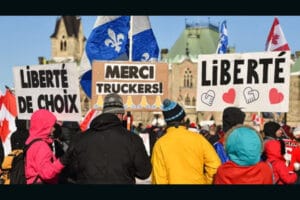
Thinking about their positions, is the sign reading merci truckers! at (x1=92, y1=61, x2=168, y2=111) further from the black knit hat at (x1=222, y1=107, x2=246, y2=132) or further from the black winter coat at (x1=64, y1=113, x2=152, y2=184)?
the black winter coat at (x1=64, y1=113, x2=152, y2=184)

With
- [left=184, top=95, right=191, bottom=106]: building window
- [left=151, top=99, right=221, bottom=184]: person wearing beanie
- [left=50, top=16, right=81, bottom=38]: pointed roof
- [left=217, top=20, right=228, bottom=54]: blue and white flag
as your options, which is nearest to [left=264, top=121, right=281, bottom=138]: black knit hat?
[left=151, top=99, right=221, bottom=184]: person wearing beanie

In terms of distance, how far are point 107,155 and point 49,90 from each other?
11.3 ft

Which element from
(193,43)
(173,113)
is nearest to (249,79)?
(173,113)

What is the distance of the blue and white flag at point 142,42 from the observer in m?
10.6

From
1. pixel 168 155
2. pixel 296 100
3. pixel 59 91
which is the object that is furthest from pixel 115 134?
pixel 296 100

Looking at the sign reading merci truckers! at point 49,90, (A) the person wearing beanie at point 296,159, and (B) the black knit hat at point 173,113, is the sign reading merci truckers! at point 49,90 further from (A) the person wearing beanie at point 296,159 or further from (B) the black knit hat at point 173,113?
(A) the person wearing beanie at point 296,159

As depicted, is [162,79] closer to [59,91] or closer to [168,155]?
[59,91]

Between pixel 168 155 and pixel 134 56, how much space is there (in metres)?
6.68

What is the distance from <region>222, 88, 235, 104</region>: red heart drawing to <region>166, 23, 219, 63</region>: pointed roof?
212ft

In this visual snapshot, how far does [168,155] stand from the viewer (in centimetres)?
401

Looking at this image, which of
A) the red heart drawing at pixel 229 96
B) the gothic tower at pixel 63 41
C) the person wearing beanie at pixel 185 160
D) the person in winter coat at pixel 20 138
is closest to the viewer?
the person wearing beanie at pixel 185 160

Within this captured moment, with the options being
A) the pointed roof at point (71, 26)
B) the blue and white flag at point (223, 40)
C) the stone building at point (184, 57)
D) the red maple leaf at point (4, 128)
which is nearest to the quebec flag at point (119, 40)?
the blue and white flag at point (223, 40)

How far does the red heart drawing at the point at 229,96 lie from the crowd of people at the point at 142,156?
256 centimetres

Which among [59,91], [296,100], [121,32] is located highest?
[121,32]
